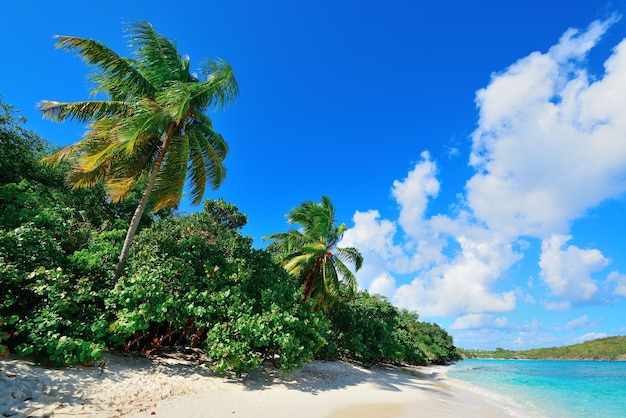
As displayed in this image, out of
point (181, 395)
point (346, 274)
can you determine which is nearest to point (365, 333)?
point (346, 274)

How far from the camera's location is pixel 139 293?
25.2 ft

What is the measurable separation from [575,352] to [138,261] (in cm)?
14977

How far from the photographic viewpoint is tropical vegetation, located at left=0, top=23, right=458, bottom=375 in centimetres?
699

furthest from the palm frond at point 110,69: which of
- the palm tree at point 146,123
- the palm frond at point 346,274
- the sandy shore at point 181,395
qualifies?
the palm frond at point 346,274

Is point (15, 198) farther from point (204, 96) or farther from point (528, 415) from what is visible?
point (528, 415)

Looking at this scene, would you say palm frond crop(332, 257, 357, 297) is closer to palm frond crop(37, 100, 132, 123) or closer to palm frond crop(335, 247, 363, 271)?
palm frond crop(335, 247, 363, 271)

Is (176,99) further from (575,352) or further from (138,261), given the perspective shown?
(575,352)

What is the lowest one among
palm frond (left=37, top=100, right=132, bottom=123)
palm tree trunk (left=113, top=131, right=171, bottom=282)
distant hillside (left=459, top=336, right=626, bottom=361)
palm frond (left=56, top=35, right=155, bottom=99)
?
distant hillside (left=459, top=336, right=626, bottom=361)

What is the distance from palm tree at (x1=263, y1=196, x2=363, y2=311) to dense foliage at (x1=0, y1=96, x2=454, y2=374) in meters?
4.88

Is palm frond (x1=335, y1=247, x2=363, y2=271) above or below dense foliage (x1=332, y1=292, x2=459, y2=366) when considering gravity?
above

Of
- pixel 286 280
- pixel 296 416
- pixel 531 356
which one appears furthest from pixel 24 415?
pixel 531 356

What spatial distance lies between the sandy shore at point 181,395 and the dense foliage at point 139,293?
1.57 ft

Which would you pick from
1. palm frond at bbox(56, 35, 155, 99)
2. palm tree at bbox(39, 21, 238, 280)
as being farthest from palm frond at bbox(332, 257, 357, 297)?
palm frond at bbox(56, 35, 155, 99)

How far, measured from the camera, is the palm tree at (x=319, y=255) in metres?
16.2
